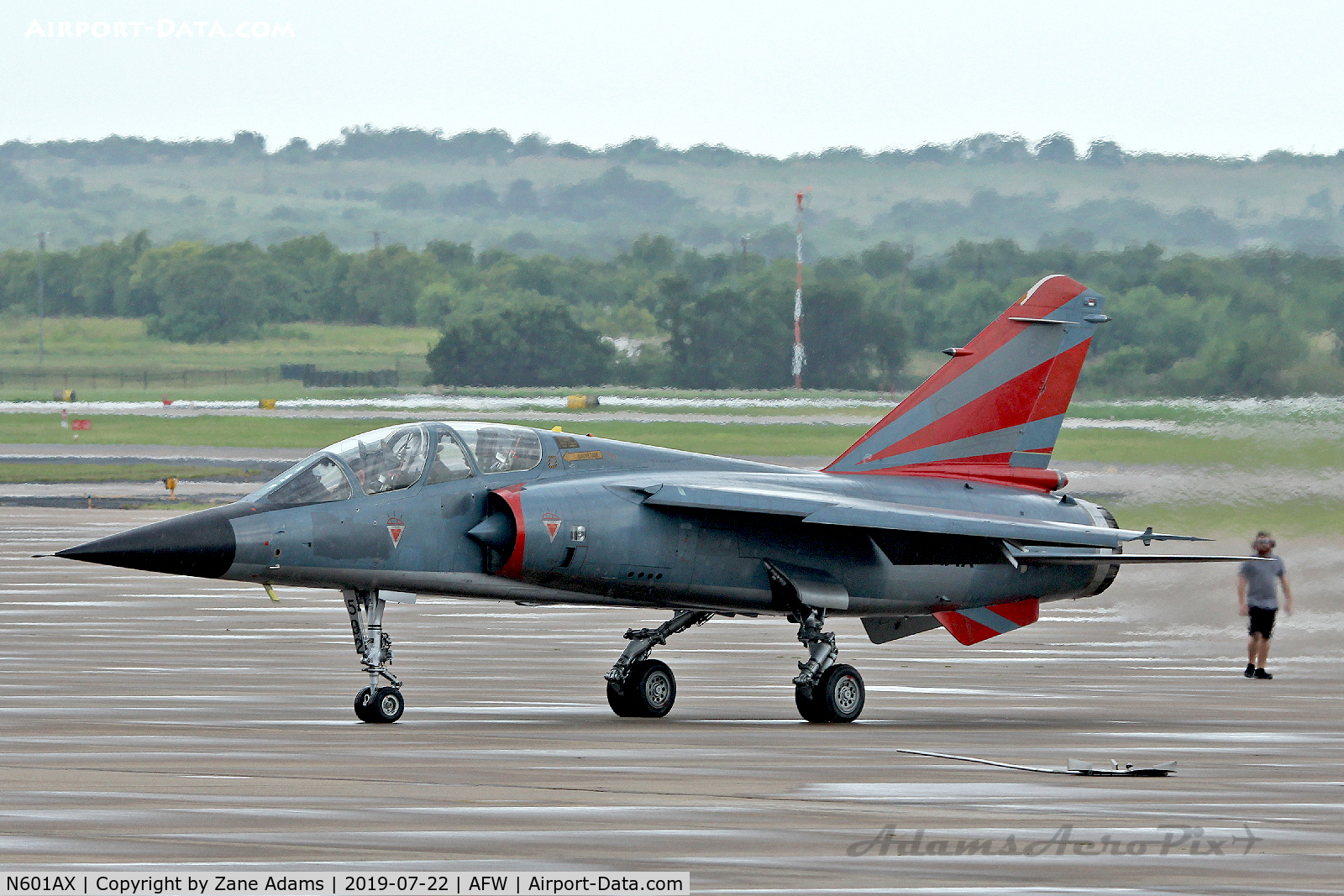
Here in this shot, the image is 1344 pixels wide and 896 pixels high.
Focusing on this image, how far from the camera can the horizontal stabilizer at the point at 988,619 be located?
19.1 m

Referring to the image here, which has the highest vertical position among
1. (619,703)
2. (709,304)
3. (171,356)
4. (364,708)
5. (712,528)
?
(709,304)

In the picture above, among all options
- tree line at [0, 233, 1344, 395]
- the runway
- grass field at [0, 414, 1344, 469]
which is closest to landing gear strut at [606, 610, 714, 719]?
the runway

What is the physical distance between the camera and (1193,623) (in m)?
27.8

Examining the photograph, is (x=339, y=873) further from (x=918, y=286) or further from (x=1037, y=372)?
(x=918, y=286)

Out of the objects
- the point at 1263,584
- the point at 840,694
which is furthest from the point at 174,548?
the point at 1263,584

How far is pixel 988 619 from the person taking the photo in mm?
19156

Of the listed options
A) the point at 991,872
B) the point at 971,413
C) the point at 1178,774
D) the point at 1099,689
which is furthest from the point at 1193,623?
the point at 991,872

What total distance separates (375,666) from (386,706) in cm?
34

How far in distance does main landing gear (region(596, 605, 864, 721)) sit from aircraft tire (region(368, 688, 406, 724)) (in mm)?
2095

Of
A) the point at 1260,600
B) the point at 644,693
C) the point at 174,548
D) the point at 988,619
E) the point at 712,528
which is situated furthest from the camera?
the point at 1260,600

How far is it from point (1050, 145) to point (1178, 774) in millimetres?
85908

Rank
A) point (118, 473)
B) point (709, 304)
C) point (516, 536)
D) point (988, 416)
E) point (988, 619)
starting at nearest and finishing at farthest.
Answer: point (516, 536) → point (988, 619) → point (988, 416) → point (118, 473) → point (709, 304)

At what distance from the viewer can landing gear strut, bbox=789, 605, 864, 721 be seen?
17.3 metres

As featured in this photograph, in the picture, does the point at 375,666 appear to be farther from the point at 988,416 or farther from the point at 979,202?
the point at 979,202
